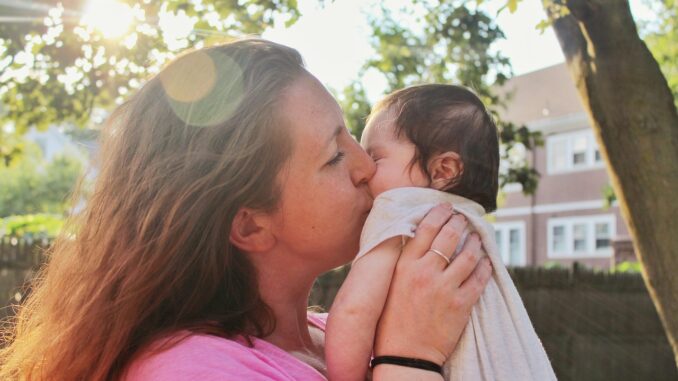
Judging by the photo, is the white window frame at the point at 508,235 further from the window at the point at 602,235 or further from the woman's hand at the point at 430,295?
the woman's hand at the point at 430,295

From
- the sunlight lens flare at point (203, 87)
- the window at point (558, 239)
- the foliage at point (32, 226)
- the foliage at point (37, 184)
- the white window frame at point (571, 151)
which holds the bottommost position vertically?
the foliage at point (37, 184)

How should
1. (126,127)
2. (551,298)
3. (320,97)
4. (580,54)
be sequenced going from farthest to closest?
(551,298) < (580,54) < (320,97) < (126,127)

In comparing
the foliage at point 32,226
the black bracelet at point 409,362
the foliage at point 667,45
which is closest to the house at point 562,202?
the foliage at point 667,45

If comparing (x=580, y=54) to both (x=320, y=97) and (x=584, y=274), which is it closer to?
(x=320, y=97)

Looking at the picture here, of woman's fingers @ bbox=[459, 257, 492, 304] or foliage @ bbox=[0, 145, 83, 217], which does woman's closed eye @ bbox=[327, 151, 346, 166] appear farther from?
foliage @ bbox=[0, 145, 83, 217]

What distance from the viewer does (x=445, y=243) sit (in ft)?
6.15

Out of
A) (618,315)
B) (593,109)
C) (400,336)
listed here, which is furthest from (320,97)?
(618,315)

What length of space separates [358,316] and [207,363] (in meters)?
0.42

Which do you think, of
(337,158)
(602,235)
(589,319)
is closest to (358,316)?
(337,158)

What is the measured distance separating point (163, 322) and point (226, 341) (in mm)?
189

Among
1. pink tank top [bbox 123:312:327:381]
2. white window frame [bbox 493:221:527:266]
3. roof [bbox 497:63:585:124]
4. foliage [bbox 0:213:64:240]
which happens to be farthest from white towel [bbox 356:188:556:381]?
white window frame [bbox 493:221:527:266]

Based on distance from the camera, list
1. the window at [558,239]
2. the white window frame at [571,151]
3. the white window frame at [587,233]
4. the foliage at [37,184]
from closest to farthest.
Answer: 1. the white window frame at [571,151]
2. the white window frame at [587,233]
3. the window at [558,239]
4. the foliage at [37,184]

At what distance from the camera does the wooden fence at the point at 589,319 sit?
10977mm

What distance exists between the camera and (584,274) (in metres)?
11.6
